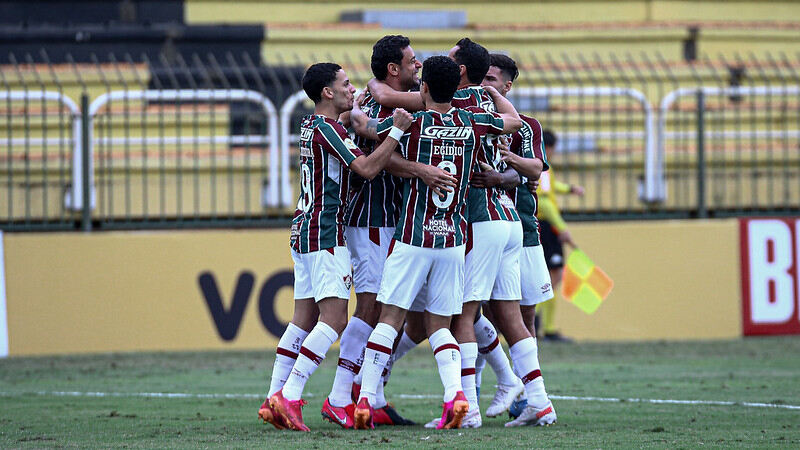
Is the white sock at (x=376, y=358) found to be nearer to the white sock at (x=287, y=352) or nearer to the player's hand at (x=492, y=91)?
the white sock at (x=287, y=352)

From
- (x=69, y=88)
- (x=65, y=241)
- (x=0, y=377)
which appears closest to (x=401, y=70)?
(x=0, y=377)

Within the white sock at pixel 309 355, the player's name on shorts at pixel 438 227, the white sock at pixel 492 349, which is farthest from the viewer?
the white sock at pixel 492 349

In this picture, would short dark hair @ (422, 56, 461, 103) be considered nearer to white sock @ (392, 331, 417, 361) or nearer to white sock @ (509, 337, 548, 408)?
white sock @ (509, 337, 548, 408)

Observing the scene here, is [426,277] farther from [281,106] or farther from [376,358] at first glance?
[281,106]

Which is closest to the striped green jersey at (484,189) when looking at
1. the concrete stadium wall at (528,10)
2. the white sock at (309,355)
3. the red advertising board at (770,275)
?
the white sock at (309,355)

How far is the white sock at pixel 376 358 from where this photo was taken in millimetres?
6855

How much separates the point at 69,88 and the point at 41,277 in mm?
3330

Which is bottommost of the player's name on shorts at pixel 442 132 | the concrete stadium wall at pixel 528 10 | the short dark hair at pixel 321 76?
the player's name on shorts at pixel 442 132

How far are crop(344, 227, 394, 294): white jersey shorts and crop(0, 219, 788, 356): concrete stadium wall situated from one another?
15.6ft

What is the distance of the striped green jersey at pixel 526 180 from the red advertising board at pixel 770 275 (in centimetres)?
575

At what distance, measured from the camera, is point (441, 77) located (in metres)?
6.67

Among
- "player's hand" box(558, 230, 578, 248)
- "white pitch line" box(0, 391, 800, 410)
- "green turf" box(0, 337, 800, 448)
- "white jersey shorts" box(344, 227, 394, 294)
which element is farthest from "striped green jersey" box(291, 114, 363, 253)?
"player's hand" box(558, 230, 578, 248)

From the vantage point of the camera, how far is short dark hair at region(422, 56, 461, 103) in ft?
21.8

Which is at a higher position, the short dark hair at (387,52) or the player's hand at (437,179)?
the short dark hair at (387,52)
